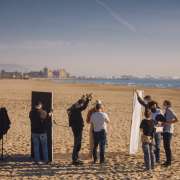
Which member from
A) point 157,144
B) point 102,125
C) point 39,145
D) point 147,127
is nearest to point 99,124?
point 102,125

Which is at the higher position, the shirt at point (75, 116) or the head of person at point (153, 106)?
the head of person at point (153, 106)

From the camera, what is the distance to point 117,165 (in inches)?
463

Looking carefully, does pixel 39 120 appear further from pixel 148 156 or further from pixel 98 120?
pixel 148 156

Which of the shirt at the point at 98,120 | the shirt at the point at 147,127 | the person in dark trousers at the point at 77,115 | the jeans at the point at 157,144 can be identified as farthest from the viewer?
the jeans at the point at 157,144

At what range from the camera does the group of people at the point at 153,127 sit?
1092 cm

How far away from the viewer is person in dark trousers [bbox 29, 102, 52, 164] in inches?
450

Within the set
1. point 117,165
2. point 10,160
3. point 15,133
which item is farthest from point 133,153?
point 15,133

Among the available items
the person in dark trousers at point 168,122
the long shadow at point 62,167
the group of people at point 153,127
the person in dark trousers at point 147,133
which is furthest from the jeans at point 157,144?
the person in dark trousers at point 147,133

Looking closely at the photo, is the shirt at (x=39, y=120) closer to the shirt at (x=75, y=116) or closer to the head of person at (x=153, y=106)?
the shirt at (x=75, y=116)

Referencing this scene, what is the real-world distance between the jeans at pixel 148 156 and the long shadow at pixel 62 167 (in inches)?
11.1

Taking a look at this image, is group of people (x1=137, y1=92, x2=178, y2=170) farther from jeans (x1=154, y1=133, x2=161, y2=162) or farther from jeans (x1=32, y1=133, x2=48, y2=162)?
jeans (x1=32, y1=133, x2=48, y2=162)

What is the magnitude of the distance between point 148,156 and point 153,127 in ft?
2.43

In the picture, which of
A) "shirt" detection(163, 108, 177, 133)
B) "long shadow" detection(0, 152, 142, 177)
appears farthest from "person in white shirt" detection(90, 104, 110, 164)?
"shirt" detection(163, 108, 177, 133)

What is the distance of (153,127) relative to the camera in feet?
36.0
